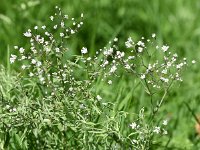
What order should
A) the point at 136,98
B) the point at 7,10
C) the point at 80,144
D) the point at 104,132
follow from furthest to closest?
1. the point at 7,10
2. the point at 136,98
3. the point at 80,144
4. the point at 104,132

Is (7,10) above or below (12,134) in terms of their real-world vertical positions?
above

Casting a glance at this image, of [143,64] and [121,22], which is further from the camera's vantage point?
[121,22]

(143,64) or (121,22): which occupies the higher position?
(121,22)

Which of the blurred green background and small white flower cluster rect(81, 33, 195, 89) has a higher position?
the blurred green background

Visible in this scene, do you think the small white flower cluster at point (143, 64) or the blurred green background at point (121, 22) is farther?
the blurred green background at point (121, 22)

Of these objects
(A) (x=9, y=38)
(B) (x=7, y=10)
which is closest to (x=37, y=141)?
(A) (x=9, y=38)

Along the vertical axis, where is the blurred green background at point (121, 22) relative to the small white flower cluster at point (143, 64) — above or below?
above

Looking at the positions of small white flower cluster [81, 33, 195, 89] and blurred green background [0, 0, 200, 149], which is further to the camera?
blurred green background [0, 0, 200, 149]

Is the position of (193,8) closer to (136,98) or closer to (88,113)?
(136,98)
